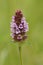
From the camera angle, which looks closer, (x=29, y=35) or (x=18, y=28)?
(x=18, y=28)

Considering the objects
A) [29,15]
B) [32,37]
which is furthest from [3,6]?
[32,37]

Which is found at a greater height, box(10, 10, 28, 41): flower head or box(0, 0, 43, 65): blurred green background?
box(0, 0, 43, 65): blurred green background

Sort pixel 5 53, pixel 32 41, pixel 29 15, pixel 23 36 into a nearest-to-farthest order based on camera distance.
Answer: pixel 23 36
pixel 5 53
pixel 32 41
pixel 29 15

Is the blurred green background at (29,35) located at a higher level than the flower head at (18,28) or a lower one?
higher

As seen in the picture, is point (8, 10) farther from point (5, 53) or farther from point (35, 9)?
point (5, 53)

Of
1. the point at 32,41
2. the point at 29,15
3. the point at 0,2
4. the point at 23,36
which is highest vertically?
the point at 0,2

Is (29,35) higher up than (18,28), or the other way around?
(29,35)

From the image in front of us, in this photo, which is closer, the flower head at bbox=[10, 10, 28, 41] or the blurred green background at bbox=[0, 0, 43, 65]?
the flower head at bbox=[10, 10, 28, 41]

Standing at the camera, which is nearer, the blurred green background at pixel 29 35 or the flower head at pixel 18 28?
the flower head at pixel 18 28
